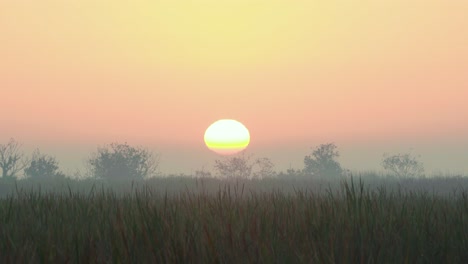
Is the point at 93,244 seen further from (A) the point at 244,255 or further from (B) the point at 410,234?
(B) the point at 410,234

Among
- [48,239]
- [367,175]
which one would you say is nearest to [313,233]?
[48,239]

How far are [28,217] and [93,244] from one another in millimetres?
1996

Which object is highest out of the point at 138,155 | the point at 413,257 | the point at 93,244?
the point at 138,155

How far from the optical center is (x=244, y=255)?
350 centimetres

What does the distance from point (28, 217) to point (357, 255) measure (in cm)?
372

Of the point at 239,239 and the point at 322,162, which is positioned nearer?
the point at 239,239

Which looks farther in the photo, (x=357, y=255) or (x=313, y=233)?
(x=313, y=233)

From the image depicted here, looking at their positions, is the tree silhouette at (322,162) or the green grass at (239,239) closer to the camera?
the green grass at (239,239)

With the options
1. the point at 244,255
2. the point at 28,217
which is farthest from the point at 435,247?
the point at 28,217

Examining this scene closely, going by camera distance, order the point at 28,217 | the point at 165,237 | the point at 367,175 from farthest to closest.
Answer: the point at 367,175
the point at 28,217
the point at 165,237

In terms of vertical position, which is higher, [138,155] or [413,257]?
[138,155]

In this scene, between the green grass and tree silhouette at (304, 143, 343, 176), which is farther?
tree silhouette at (304, 143, 343, 176)

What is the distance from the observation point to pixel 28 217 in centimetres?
520

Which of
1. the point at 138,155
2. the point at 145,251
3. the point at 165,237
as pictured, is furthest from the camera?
the point at 138,155
